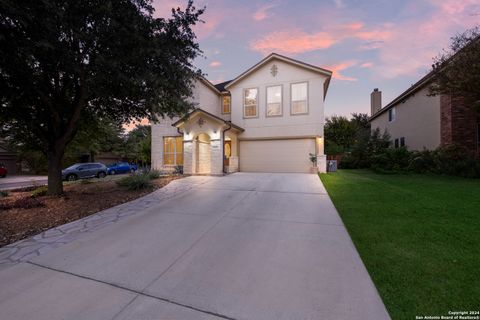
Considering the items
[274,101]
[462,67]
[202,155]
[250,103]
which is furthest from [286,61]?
[462,67]

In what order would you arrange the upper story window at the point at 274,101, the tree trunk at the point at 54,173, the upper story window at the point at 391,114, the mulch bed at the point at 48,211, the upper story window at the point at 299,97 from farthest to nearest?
the upper story window at the point at 391,114 < the upper story window at the point at 274,101 < the upper story window at the point at 299,97 < the tree trunk at the point at 54,173 < the mulch bed at the point at 48,211

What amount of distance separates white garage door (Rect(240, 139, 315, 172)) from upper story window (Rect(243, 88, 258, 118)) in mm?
2051

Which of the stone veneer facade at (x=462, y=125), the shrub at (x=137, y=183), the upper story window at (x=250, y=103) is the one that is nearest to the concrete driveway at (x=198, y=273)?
the shrub at (x=137, y=183)

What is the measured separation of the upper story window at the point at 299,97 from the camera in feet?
47.1

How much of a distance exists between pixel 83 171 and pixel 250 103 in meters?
15.2

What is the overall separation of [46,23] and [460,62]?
598 inches

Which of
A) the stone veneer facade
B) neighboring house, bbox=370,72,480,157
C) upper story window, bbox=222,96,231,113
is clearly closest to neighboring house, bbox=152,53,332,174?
upper story window, bbox=222,96,231,113

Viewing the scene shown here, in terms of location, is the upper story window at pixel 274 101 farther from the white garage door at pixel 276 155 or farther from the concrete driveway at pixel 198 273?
the concrete driveway at pixel 198 273

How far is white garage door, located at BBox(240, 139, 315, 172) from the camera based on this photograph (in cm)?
1479

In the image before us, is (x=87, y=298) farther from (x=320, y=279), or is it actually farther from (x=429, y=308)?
(x=429, y=308)

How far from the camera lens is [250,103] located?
613 inches

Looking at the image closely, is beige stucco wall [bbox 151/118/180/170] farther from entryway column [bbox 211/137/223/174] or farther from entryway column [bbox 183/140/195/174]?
entryway column [bbox 211/137/223/174]

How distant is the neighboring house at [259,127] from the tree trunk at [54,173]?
657 cm

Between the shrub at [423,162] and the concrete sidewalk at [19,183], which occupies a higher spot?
the shrub at [423,162]
